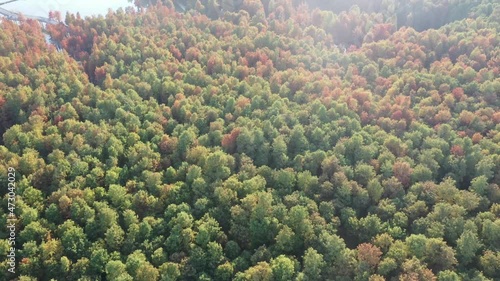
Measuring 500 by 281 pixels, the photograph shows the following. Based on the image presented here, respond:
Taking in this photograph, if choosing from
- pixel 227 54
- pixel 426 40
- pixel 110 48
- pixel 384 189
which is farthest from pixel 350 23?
pixel 384 189

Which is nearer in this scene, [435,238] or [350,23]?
[435,238]

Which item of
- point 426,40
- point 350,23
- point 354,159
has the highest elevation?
point 350,23

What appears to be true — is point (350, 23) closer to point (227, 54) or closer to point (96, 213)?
point (227, 54)

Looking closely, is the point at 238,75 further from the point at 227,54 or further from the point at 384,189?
the point at 384,189

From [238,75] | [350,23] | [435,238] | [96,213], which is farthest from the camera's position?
[350,23]

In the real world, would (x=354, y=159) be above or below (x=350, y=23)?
below

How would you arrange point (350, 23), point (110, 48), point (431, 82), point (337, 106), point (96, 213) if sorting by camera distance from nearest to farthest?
point (96, 213), point (337, 106), point (431, 82), point (110, 48), point (350, 23)
